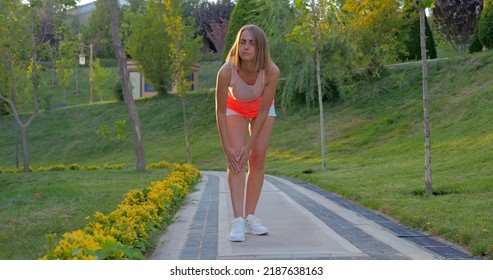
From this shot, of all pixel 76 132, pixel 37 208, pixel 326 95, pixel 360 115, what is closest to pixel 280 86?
pixel 326 95

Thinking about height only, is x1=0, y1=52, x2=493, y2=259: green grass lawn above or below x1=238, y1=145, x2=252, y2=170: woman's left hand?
below

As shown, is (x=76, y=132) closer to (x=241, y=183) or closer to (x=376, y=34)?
(x=376, y=34)

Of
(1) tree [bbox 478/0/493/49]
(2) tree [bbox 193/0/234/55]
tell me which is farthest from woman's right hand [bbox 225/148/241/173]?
(2) tree [bbox 193/0/234/55]

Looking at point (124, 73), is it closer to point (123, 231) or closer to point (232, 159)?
point (232, 159)

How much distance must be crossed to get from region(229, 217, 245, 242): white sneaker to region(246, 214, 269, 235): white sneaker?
0.73 ft

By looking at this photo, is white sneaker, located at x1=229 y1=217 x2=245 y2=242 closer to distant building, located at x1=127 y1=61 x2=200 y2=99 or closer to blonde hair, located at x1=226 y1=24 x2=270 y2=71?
blonde hair, located at x1=226 y1=24 x2=270 y2=71

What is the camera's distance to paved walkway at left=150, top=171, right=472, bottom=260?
5.18 meters

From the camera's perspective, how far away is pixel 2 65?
30.3m

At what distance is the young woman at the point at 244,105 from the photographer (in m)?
6.00

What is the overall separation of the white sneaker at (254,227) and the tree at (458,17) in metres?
31.4

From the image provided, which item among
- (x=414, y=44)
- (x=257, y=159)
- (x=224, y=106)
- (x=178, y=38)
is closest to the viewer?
(x=224, y=106)

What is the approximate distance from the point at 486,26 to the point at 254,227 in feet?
83.6

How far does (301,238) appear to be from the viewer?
5.94m

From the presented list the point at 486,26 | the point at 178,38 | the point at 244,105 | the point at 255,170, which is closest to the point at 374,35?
the point at 486,26
